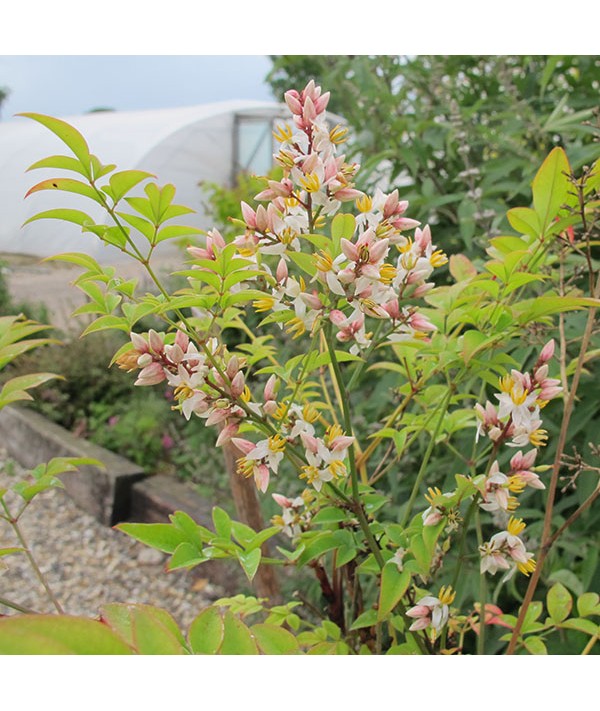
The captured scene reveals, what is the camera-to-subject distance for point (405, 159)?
1.24 metres

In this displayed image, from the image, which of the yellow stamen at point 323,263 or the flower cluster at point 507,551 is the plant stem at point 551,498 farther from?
the yellow stamen at point 323,263

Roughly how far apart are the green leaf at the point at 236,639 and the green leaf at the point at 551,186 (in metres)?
0.35

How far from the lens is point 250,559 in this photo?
438 mm

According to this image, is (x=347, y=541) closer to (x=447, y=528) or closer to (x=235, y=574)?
(x=447, y=528)

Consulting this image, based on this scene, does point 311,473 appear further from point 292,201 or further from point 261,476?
point 292,201

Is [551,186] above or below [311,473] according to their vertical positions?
above

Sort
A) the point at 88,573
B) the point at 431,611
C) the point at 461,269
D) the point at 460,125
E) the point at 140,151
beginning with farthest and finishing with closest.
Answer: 1. the point at 140,151
2. the point at 88,573
3. the point at 460,125
4. the point at 461,269
5. the point at 431,611

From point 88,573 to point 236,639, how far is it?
190cm

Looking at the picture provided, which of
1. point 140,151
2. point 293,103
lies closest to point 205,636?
point 293,103

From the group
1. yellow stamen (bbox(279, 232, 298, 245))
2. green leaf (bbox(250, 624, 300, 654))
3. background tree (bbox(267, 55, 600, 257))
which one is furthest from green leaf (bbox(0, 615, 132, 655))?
background tree (bbox(267, 55, 600, 257))

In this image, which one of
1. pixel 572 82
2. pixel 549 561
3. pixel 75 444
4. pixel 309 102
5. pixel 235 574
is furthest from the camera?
pixel 75 444

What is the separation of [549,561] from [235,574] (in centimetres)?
97

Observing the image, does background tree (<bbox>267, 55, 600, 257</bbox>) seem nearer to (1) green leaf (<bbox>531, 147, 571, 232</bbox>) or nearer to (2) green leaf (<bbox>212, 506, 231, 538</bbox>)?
(1) green leaf (<bbox>531, 147, 571, 232</bbox>)

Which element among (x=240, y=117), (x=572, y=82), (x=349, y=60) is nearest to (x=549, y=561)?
(x=572, y=82)
